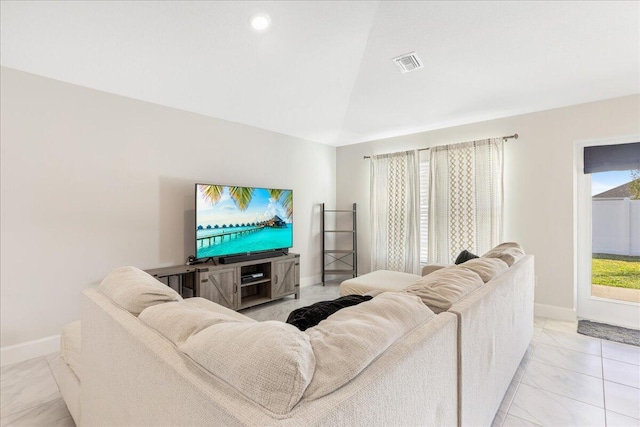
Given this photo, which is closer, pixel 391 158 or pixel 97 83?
pixel 97 83

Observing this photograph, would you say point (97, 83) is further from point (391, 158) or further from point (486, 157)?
point (486, 157)

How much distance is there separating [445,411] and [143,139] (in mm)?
3266

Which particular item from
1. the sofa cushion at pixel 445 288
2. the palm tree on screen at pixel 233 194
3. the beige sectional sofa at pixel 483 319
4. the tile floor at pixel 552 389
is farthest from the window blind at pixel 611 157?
the palm tree on screen at pixel 233 194

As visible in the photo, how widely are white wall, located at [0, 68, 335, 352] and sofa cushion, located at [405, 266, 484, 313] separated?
272 centimetres

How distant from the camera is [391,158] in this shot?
4.53 m

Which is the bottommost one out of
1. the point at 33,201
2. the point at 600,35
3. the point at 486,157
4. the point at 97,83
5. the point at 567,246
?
the point at 567,246

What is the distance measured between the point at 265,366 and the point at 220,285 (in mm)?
2742

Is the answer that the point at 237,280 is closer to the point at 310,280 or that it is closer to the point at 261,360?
the point at 310,280

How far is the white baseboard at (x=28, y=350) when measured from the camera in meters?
2.30

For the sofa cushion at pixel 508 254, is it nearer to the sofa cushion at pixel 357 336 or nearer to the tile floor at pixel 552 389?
the tile floor at pixel 552 389

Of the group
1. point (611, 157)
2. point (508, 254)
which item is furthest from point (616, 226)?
point (508, 254)

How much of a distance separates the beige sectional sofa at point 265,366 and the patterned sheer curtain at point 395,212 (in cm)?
330

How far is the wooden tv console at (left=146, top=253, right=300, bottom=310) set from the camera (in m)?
3.02

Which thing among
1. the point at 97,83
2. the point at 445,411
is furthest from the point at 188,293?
the point at 445,411
